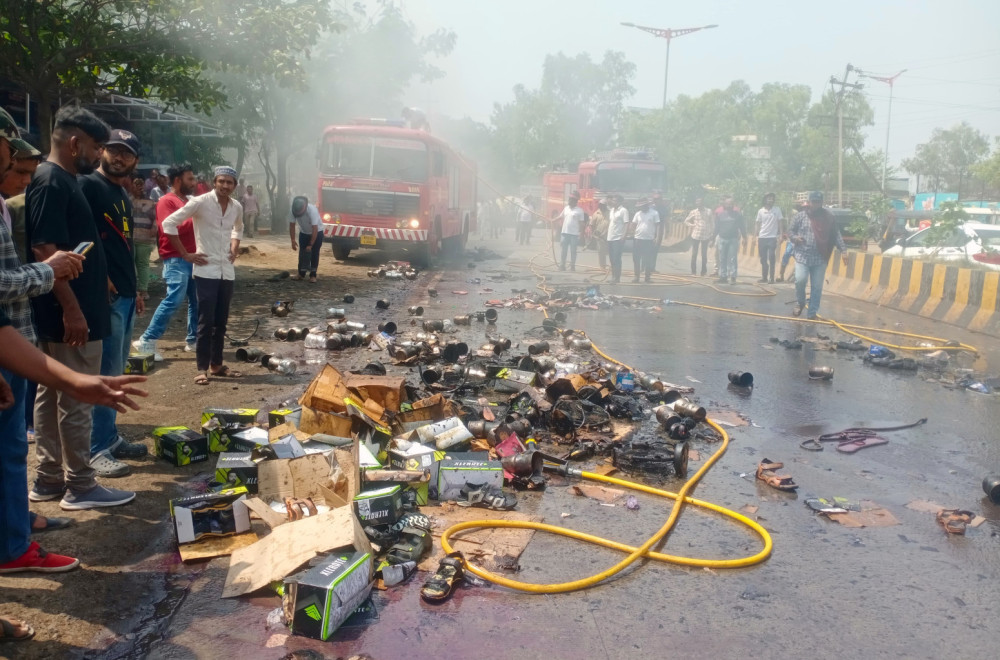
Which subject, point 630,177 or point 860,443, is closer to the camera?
point 860,443

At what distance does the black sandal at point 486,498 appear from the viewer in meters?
4.36

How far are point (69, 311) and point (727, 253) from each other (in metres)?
15.0

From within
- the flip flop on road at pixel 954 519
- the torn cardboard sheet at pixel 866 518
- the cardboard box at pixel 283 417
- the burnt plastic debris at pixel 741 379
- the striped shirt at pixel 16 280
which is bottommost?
the torn cardboard sheet at pixel 866 518

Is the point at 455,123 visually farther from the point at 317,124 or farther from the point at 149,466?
the point at 149,466

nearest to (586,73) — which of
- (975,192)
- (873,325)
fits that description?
(975,192)

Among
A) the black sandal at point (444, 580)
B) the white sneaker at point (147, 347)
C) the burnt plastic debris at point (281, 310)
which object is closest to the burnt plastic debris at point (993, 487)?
the black sandal at point (444, 580)

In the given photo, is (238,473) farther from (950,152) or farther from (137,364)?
(950,152)

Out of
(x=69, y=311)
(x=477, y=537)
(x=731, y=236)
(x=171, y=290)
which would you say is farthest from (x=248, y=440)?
(x=731, y=236)

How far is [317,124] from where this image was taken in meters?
27.5

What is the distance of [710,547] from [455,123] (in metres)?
67.2

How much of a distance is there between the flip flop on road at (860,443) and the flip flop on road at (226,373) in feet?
16.8

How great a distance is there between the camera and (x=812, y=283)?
1162cm

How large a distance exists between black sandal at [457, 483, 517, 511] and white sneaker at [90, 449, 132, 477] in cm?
198

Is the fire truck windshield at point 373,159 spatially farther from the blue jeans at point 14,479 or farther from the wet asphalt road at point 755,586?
the blue jeans at point 14,479
